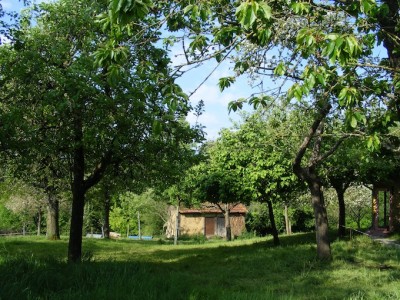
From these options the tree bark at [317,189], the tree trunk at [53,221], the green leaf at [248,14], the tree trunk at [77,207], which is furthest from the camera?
the tree trunk at [53,221]

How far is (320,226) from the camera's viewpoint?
14.4 m

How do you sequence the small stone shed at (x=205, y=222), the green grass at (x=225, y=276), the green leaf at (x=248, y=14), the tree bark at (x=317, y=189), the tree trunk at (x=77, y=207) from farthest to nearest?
the small stone shed at (x=205, y=222), the tree trunk at (x=77, y=207), the tree bark at (x=317, y=189), the green grass at (x=225, y=276), the green leaf at (x=248, y=14)

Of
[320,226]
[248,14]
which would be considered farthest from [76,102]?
[248,14]

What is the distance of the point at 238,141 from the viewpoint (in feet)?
68.6

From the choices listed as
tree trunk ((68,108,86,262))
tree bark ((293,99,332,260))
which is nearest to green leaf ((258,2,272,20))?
tree bark ((293,99,332,260))

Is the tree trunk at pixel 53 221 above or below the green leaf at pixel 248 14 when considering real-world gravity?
below

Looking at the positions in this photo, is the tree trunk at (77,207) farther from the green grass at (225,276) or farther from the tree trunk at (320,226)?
the tree trunk at (320,226)

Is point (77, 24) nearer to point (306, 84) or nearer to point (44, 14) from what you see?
point (44, 14)

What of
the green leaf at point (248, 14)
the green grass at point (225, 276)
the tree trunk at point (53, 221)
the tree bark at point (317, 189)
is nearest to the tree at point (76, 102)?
the green grass at point (225, 276)

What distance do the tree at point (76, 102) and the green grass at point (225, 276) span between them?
3.29 meters

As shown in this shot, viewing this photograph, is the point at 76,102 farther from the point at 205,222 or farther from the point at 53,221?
the point at 205,222

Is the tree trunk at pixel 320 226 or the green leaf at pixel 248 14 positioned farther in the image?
the tree trunk at pixel 320 226

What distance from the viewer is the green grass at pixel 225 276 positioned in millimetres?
7011

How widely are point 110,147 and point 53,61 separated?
299 cm
